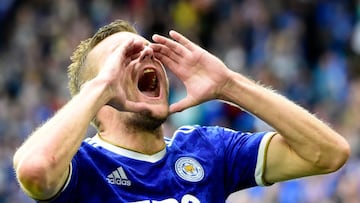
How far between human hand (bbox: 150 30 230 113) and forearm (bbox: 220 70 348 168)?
60 mm

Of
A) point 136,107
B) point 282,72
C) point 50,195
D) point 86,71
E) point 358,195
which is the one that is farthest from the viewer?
point 282,72

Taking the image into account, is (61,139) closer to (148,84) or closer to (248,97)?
(148,84)

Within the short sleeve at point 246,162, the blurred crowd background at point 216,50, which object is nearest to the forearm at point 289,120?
the short sleeve at point 246,162

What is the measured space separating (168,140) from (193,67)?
1.63 feet

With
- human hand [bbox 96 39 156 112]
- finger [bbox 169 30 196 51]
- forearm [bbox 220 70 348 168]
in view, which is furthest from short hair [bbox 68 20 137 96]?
forearm [bbox 220 70 348 168]

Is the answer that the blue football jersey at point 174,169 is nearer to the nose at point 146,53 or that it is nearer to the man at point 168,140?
the man at point 168,140

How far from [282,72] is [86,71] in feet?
26.5

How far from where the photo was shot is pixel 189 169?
5.81 m

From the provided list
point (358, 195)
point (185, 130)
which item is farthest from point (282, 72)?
point (185, 130)

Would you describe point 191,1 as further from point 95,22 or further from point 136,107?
point 136,107

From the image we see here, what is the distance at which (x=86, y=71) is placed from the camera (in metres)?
5.95

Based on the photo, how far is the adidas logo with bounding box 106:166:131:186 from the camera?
5587mm

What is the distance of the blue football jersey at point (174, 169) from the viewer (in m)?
5.53

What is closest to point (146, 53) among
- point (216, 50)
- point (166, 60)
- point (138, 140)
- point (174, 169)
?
point (166, 60)
